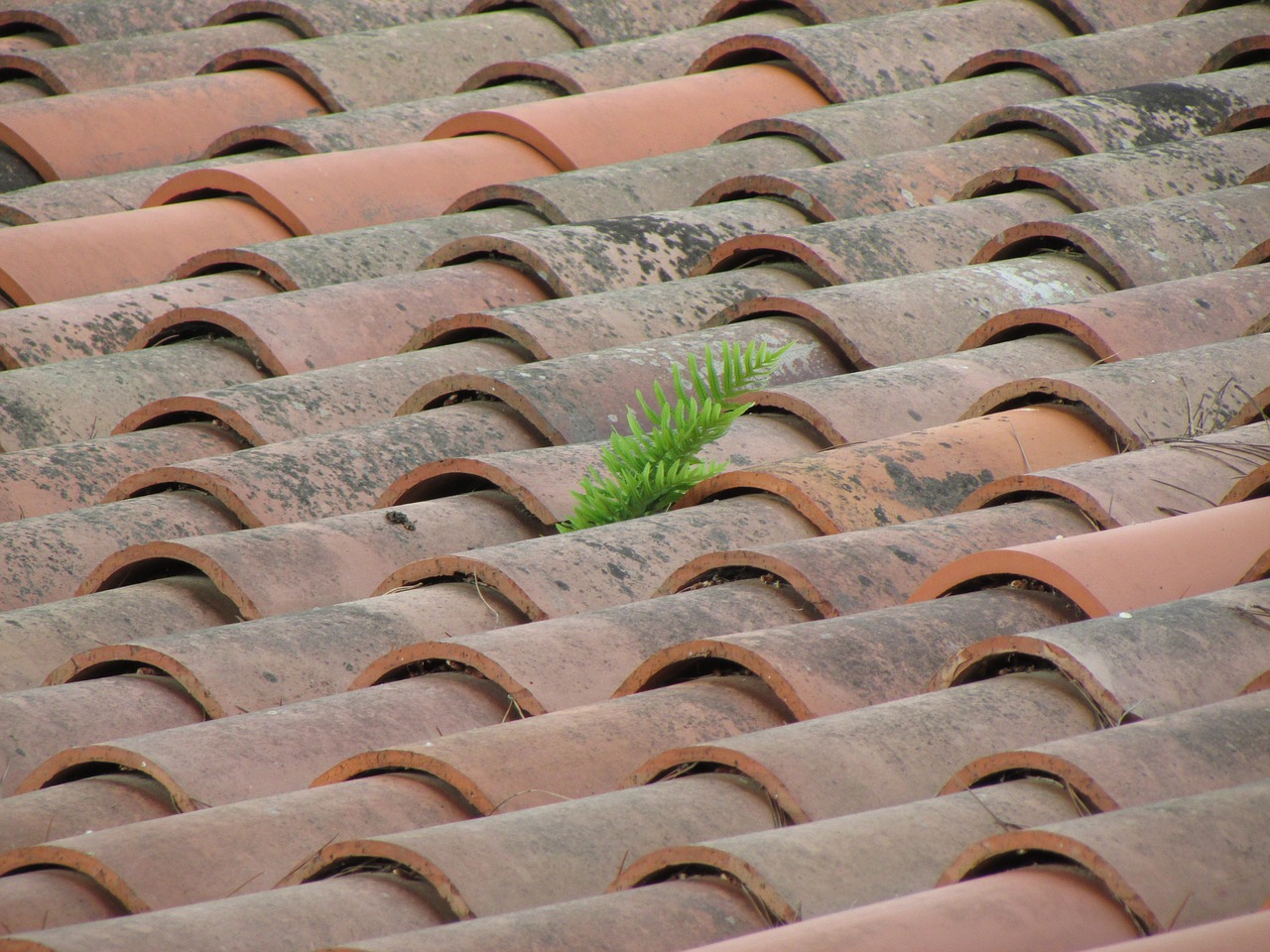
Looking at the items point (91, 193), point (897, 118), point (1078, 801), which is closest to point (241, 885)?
point (1078, 801)

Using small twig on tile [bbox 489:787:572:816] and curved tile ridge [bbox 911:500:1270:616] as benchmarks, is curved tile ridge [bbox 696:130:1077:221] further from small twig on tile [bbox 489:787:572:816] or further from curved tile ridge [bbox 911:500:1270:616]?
small twig on tile [bbox 489:787:572:816]

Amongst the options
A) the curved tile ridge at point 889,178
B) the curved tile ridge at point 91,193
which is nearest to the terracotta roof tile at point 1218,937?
the curved tile ridge at point 889,178

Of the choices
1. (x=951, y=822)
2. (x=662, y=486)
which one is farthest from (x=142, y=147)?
(x=951, y=822)

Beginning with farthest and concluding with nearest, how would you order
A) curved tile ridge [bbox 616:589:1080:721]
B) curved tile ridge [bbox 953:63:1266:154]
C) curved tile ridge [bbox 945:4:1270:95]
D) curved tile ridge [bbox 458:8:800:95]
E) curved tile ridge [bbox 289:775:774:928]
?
curved tile ridge [bbox 458:8:800:95] < curved tile ridge [bbox 945:4:1270:95] < curved tile ridge [bbox 953:63:1266:154] < curved tile ridge [bbox 616:589:1080:721] < curved tile ridge [bbox 289:775:774:928]

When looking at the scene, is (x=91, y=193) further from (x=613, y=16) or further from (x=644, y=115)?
(x=613, y=16)

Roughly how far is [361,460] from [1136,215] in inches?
82.3

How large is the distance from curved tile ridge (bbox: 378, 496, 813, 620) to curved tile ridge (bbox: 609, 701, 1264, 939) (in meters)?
0.86

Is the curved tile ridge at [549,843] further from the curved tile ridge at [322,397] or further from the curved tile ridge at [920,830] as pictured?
the curved tile ridge at [322,397]

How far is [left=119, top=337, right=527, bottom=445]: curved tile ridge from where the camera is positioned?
3.73 metres

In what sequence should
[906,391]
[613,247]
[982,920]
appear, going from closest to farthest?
[982,920] < [906,391] < [613,247]

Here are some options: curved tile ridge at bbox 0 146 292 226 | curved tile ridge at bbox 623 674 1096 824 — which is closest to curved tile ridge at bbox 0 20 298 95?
curved tile ridge at bbox 0 146 292 226

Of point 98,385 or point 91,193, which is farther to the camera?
point 91,193

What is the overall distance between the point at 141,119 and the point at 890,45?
2.37 metres

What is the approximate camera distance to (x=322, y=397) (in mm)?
3818
